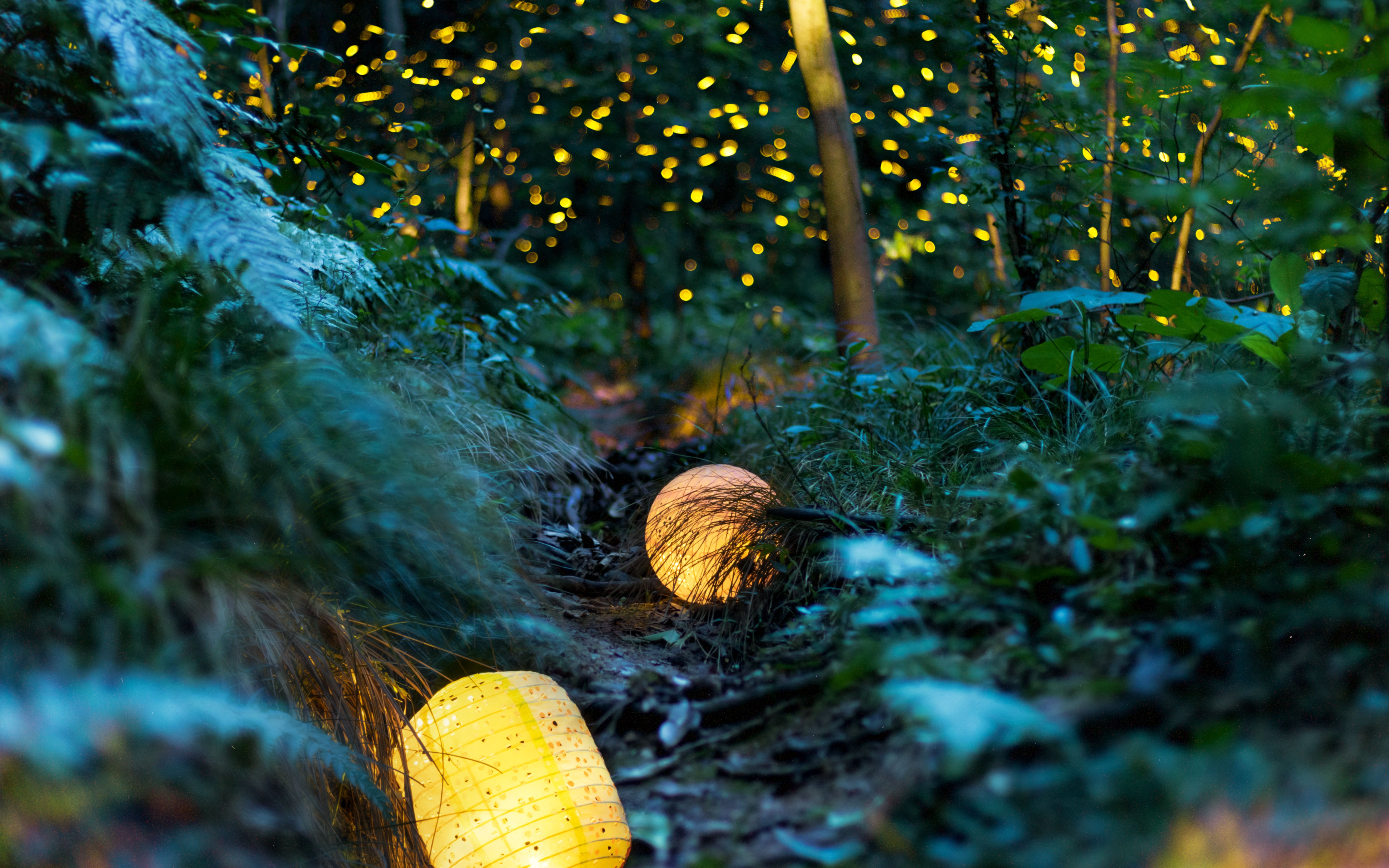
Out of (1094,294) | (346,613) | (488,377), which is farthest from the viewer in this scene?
(488,377)

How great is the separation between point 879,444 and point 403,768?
1.66 meters

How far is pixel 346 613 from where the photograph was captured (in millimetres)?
1644

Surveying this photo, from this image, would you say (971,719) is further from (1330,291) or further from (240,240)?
(1330,291)

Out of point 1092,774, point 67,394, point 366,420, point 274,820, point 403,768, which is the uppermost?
point 67,394

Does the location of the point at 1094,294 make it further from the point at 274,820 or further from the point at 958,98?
the point at 958,98

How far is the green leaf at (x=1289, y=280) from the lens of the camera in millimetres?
1938

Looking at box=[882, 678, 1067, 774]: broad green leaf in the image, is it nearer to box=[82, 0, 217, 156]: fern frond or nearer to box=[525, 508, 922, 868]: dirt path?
box=[525, 508, 922, 868]: dirt path

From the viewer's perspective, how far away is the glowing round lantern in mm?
2244

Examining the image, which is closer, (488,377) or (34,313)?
(34,313)

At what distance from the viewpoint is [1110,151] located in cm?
300

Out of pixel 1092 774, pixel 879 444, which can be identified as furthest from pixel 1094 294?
pixel 1092 774

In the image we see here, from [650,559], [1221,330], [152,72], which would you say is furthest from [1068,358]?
[152,72]

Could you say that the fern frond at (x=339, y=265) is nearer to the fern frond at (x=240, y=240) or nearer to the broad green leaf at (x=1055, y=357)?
the fern frond at (x=240, y=240)

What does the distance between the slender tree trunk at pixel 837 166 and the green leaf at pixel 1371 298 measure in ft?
5.96
